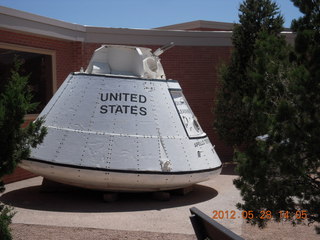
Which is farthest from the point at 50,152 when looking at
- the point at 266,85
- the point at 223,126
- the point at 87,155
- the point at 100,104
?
the point at 223,126

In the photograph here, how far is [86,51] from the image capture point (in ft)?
35.8

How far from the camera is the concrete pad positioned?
18.8ft

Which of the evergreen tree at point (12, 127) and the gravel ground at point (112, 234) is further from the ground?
the evergreen tree at point (12, 127)

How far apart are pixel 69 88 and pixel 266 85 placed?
467 centimetres

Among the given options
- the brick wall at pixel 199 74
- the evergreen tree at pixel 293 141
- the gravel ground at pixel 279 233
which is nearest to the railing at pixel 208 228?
the evergreen tree at pixel 293 141

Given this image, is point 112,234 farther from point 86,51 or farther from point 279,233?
point 86,51

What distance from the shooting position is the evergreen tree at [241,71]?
10625 millimetres

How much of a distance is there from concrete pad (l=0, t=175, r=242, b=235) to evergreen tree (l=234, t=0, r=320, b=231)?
85.5 inches

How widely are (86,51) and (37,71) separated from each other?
1.58 metres

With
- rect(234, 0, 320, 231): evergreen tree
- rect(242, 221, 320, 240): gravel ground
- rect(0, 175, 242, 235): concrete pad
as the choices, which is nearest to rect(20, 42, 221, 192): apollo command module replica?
rect(0, 175, 242, 235): concrete pad

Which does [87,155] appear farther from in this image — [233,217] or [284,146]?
[284,146]

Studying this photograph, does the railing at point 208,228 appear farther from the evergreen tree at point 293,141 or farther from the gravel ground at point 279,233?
the gravel ground at point 279,233

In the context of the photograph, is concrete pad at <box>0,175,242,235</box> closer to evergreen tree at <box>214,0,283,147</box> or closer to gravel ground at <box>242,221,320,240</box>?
gravel ground at <box>242,221,320,240</box>

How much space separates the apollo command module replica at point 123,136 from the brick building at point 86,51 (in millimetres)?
2011
